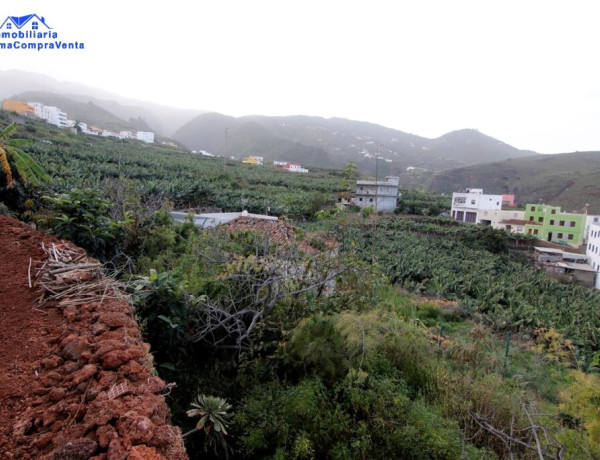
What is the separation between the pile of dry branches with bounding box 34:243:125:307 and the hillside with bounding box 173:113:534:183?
79.8 meters

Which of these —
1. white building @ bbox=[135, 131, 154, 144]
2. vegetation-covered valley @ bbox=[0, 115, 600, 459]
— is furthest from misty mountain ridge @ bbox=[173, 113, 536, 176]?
vegetation-covered valley @ bbox=[0, 115, 600, 459]

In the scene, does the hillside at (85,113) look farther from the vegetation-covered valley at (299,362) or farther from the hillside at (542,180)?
the vegetation-covered valley at (299,362)

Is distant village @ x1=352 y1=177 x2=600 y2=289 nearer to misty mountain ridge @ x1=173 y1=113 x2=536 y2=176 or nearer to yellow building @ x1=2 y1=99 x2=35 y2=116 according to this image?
misty mountain ridge @ x1=173 y1=113 x2=536 y2=176

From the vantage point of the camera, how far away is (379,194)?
35625 millimetres

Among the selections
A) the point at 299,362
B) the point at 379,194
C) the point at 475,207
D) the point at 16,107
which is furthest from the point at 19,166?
the point at 16,107

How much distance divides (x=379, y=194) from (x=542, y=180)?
4640 cm

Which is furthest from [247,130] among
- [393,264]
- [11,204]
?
[11,204]

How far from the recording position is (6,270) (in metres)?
3.08

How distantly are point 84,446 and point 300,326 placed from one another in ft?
9.65

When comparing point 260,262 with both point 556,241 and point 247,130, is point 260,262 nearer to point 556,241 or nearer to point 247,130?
point 556,241

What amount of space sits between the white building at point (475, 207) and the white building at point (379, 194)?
9.00 meters

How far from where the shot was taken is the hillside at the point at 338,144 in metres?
106

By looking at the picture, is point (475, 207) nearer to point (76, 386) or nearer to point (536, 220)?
point (536, 220)

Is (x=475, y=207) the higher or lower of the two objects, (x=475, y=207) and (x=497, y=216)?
the higher
